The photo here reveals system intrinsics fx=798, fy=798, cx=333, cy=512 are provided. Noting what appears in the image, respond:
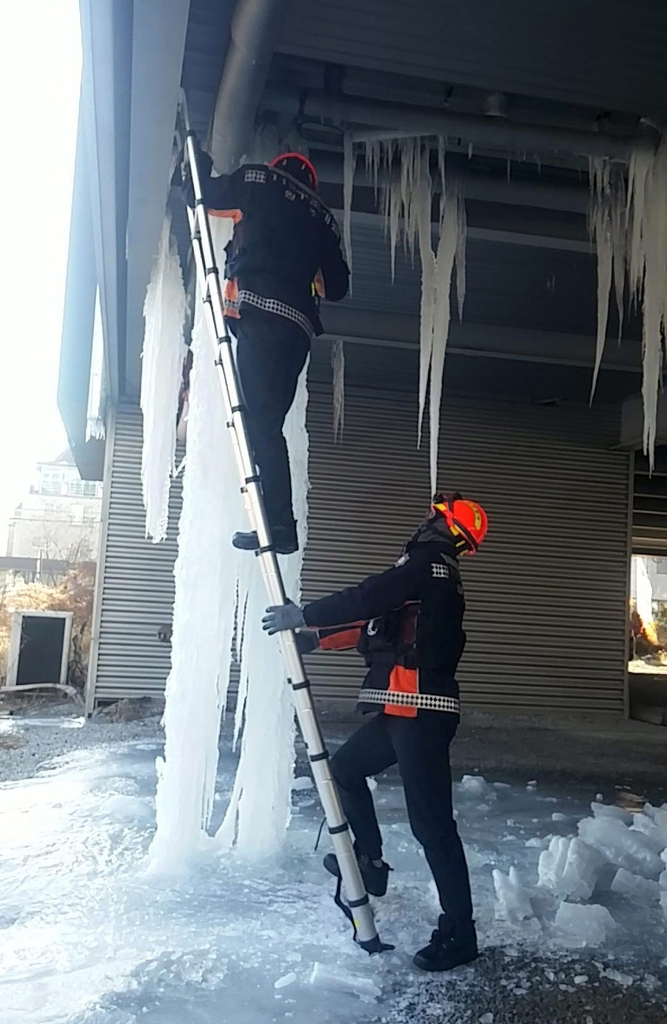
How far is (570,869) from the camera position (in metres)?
3.31

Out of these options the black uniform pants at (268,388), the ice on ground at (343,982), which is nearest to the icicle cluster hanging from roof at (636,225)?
the black uniform pants at (268,388)

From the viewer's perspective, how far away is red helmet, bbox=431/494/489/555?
2807 millimetres

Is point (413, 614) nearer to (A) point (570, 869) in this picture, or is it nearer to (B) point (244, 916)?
(B) point (244, 916)

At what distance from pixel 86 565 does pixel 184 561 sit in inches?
457

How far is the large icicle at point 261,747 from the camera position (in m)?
3.54

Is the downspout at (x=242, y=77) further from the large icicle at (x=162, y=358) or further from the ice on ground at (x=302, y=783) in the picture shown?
the ice on ground at (x=302, y=783)

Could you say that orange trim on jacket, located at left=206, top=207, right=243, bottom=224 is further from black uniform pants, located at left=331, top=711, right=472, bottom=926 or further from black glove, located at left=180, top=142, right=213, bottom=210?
black uniform pants, located at left=331, top=711, right=472, bottom=926

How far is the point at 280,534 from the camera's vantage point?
2869mm

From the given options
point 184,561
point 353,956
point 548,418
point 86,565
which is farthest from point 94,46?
point 86,565

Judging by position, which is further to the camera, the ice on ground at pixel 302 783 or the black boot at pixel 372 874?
the ice on ground at pixel 302 783

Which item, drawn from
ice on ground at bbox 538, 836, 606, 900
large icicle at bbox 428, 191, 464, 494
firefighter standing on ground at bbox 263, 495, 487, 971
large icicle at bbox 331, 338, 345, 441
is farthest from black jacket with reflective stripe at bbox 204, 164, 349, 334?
large icicle at bbox 331, 338, 345, 441

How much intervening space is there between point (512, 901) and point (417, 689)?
1.11 meters

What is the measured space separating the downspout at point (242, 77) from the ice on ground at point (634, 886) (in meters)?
3.62

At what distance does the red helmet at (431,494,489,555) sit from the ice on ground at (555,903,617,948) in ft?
4.58
